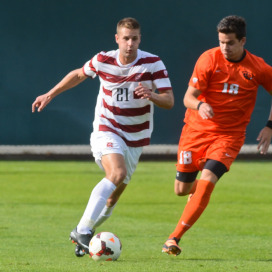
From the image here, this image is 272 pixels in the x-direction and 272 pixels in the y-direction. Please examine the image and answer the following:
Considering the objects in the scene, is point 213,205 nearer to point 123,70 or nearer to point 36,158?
point 123,70

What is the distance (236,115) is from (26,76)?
9881 millimetres

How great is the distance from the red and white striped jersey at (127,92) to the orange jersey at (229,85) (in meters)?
0.40

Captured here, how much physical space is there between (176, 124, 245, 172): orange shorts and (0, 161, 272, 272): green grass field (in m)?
0.82

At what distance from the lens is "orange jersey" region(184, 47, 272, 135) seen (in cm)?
773

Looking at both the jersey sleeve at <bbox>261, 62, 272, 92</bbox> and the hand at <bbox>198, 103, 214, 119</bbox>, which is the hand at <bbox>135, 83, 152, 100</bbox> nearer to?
the hand at <bbox>198, 103, 214, 119</bbox>

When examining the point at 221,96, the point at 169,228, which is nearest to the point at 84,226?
the point at 221,96

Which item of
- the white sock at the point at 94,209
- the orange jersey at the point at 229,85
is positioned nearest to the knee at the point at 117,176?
A: the white sock at the point at 94,209

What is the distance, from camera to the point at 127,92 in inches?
306

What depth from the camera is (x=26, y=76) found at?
1709 cm

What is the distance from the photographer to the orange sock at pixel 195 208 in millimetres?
7340

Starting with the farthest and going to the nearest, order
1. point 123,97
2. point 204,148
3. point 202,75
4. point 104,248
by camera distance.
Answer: point 204,148 < point 123,97 < point 202,75 < point 104,248

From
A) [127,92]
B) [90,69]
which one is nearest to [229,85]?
[127,92]

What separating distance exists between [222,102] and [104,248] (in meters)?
A: 1.94

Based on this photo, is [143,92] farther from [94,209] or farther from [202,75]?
[94,209]
